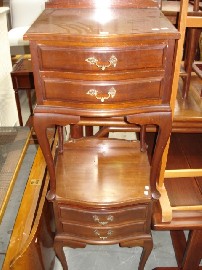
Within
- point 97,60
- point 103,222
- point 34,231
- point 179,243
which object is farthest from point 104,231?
point 97,60

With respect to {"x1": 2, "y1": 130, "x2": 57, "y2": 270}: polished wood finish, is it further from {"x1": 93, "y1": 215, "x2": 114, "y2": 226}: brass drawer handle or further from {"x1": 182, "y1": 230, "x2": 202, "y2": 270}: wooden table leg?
{"x1": 182, "y1": 230, "x2": 202, "y2": 270}: wooden table leg

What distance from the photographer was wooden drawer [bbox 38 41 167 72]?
1.07 metres

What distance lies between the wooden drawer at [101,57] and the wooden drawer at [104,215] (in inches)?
28.7

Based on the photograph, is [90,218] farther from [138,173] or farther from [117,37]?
[117,37]

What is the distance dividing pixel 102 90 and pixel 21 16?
150 inches

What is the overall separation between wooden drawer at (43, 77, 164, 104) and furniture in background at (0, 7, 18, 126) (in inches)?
67.2

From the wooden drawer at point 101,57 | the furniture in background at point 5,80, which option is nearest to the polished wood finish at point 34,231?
the wooden drawer at point 101,57

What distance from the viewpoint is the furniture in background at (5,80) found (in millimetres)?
2682

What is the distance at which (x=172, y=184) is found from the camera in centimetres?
172

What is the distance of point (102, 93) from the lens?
45.0 inches

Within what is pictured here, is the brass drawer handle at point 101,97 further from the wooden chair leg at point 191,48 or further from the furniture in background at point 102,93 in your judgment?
the wooden chair leg at point 191,48

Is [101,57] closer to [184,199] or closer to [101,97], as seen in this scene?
[101,97]

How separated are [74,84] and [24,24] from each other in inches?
147

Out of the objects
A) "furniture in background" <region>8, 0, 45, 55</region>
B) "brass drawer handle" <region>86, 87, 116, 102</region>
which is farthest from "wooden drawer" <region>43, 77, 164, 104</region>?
"furniture in background" <region>8, 0, 45, 55</region>
